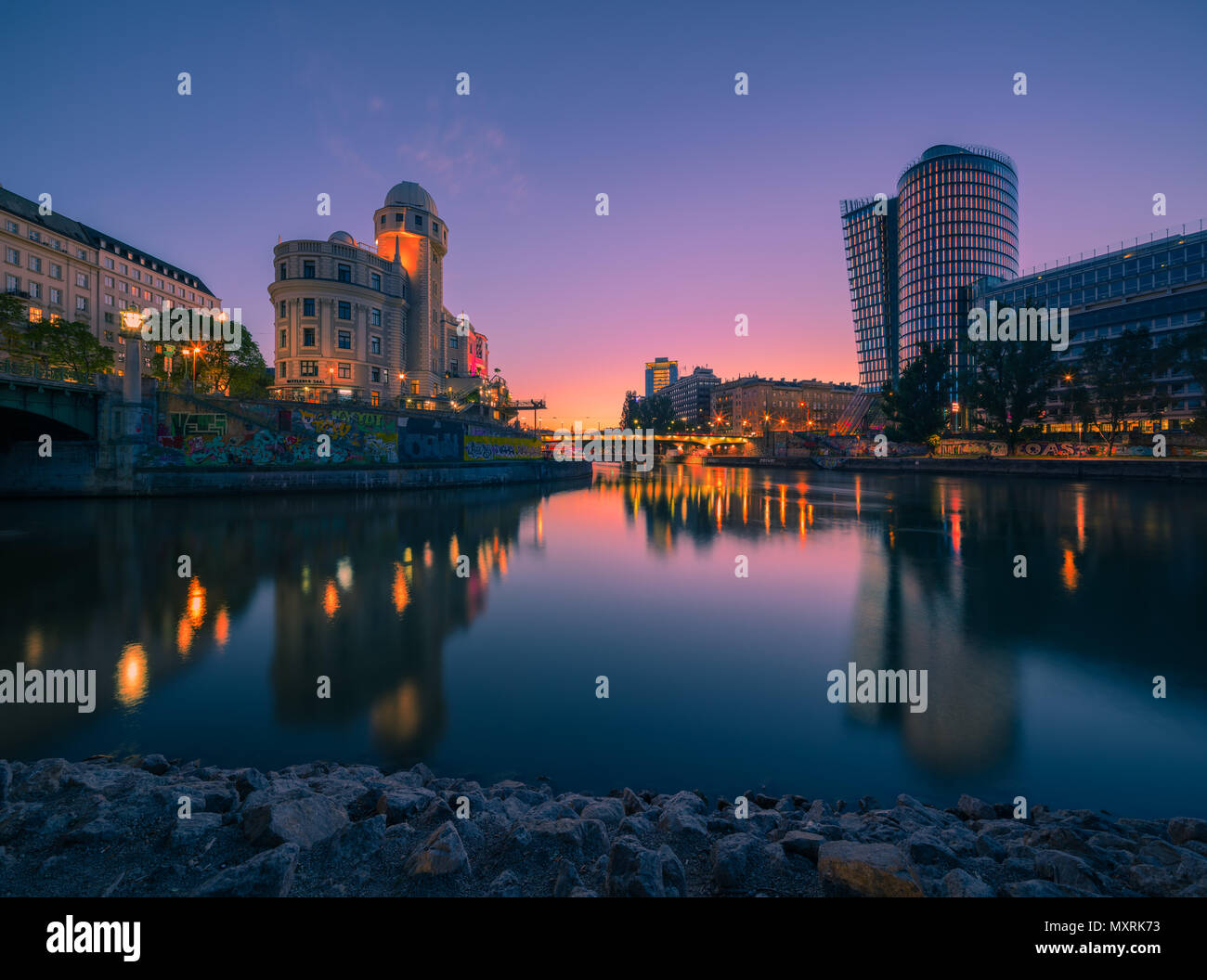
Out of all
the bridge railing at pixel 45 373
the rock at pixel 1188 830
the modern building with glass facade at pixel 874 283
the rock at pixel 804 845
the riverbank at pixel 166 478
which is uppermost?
the modern building with glass facade at pixel 874 283

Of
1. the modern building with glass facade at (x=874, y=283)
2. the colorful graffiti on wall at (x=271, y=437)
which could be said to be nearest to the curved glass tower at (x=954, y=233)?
the modern building with glass facade at (x=874, y=283)

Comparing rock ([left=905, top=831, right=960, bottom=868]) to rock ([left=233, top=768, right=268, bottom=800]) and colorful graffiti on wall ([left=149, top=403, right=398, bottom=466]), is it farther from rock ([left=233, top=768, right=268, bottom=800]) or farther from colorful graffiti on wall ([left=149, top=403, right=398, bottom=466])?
colorful graffiti on wall ([left=149, top=403, right=398, bottom=466])

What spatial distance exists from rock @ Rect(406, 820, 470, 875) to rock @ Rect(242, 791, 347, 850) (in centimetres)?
75

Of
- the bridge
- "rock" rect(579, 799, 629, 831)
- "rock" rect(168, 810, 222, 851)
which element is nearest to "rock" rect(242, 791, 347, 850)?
"rock" rect(168, 810, 222, 851)

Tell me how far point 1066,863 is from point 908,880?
1.30 m

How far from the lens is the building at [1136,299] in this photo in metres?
77.4

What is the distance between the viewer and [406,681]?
26.6 ft

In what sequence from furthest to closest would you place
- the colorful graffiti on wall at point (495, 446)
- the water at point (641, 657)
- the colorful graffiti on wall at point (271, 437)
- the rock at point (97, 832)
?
the colorful graffiti on wall at point (495, 446) < the colorful graffiti on wall at point (271, 437) < the water at point (641, 657) < the rock at point (97, 832)

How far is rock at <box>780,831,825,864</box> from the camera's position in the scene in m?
3.76

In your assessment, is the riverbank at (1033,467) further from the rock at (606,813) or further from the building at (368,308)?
the building at (368,308)

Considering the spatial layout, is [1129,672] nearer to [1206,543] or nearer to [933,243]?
[1206,543]

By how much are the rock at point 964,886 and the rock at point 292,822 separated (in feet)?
13.9
